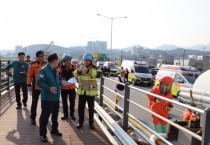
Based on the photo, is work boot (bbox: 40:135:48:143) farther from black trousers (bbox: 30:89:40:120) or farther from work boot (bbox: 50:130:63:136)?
black trousers (bbox: 30:89:40:120)

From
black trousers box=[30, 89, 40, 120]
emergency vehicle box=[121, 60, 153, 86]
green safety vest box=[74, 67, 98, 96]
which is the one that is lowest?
emergency vehicle box=[121, 60, 153, 86]

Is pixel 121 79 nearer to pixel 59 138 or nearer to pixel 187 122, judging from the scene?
pixel 187 122

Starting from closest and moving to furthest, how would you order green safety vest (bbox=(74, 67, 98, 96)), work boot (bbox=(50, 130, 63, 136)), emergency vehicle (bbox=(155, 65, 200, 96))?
work boot (bbox=(50, 130, 63, 136)), green safety vest (bbox=(74, 67, 98, 96)), emergency vehicle (bbox=(155, 65, 200, 96))

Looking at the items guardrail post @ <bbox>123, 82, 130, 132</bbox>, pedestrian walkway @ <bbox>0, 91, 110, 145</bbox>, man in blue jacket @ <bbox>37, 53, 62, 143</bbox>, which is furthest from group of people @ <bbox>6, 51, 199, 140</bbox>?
guardrail post @ <bbox>123, 82, 130, 132</bbox>

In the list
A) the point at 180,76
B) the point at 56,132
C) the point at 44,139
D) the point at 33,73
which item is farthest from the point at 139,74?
the point at 44,139

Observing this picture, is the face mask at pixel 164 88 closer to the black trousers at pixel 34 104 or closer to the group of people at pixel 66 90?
the group of people at pixel 66 90

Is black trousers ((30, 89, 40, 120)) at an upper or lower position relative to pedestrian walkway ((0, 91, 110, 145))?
upper

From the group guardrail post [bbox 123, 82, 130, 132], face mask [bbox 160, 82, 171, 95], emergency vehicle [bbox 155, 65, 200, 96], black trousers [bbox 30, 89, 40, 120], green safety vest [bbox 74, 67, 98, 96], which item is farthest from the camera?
emergency vehicle [bbox 155, 65, 200, 96]

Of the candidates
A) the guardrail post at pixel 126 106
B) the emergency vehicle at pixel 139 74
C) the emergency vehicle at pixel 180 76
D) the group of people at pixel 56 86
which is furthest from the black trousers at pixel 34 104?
the emergency vehicle at pixel 139 74

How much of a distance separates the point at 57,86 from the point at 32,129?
1502 millimetres

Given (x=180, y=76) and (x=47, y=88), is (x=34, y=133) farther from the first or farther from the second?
(x=180, y=76)

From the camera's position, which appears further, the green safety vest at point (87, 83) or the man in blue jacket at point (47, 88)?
the green safety vest at point (87, 83)

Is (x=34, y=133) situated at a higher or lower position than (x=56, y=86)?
lower

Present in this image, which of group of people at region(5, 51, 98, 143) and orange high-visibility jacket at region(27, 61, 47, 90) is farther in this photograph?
orange high-visibility jacket at region(27, 61, 47, 90)
